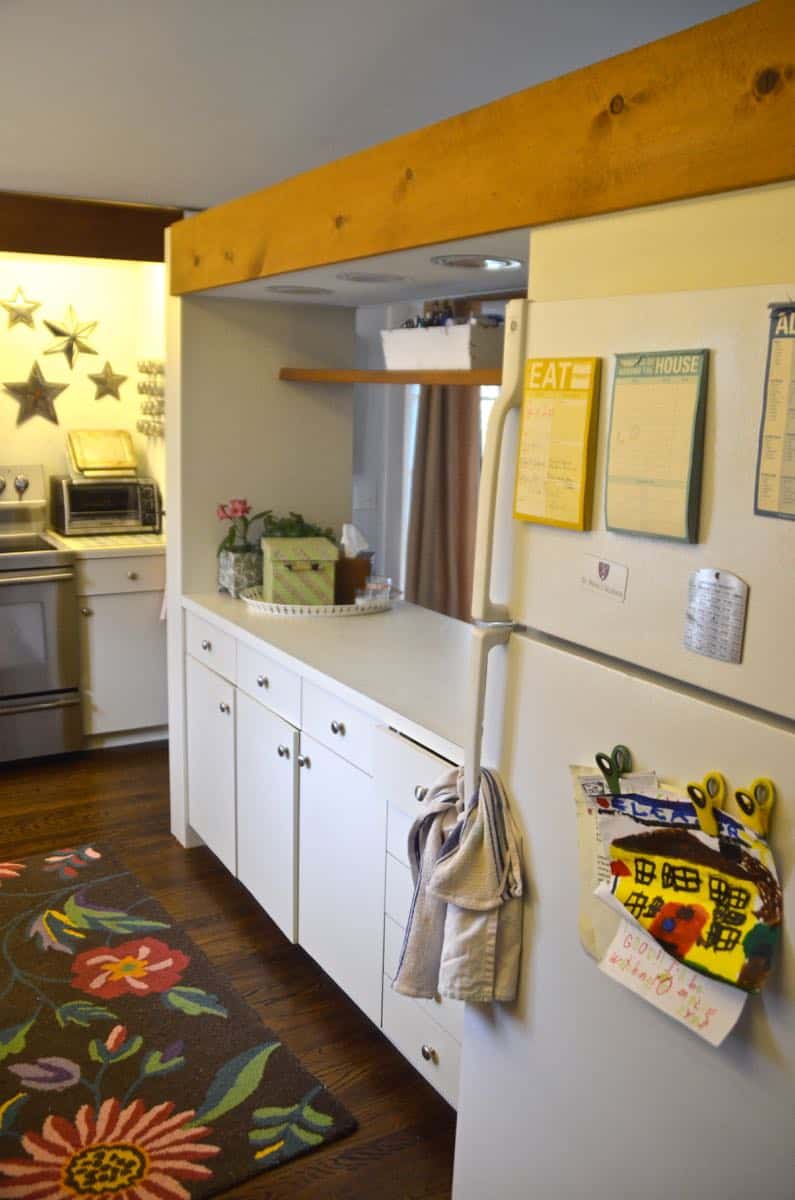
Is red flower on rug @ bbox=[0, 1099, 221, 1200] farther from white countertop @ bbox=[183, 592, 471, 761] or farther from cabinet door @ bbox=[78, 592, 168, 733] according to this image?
cabinet door @ bbox=[78, 592, 168, 733]

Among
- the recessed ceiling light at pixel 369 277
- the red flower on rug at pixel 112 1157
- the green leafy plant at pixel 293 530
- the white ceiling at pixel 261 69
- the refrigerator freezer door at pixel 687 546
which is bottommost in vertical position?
the red flower on rug at pixel 112 1157

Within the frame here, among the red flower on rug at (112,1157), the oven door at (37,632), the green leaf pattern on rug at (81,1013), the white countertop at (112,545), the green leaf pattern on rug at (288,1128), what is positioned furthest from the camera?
the white countertop at (112,545)

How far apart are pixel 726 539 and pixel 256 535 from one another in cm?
237

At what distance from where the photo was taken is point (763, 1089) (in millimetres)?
1260

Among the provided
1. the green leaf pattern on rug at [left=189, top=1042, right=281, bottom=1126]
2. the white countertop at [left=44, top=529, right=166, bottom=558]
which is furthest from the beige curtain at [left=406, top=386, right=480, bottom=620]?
the green leaf pattern on rug at [left=189, top=1042, right=281, bottom=1126]

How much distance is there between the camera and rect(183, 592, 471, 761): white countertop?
7.23 ft

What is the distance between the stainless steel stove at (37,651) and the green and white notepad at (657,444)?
313 centimetres

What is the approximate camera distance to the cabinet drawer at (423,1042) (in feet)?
7.08

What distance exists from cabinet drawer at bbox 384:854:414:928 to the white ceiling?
1.78m

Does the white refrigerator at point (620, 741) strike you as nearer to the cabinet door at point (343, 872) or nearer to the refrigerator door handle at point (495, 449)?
the refrigerator door handle at point (495, 449)

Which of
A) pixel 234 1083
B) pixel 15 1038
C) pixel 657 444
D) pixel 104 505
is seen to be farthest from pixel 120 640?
pixel 657 444

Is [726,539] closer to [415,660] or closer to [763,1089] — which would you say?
[763,1089]

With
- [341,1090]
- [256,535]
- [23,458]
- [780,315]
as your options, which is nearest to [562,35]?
[780,315]

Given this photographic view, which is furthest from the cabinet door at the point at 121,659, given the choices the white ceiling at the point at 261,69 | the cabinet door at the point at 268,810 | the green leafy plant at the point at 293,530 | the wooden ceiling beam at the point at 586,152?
the wooden ceiling beam at the point at 586,152
